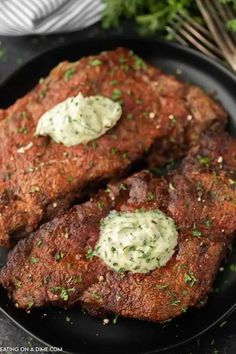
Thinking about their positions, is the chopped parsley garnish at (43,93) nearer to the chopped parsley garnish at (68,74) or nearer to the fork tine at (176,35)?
the chopped parsley garnish at (68,74)

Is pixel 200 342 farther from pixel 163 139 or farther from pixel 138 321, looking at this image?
pixel 163 139

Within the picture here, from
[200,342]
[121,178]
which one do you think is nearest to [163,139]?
[121,178]

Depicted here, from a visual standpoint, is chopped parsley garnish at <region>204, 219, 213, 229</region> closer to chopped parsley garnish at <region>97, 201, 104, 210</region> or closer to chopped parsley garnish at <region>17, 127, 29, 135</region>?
chopped parsley garnish at <region>97, 201, 104, 210</region>

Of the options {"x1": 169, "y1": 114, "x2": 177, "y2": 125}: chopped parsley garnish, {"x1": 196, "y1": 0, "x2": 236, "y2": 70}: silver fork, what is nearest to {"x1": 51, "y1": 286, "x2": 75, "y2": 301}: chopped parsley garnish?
{"x1": 169, "y1": 114, "x2": 177, "y2": 125}: chopped parsley garnish

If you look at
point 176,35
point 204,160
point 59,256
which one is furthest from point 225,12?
point 59,256

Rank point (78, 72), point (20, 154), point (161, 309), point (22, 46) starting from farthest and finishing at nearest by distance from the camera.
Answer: point (22, 46)
point (78, 72)
point (20, 154)
point (161, 309)

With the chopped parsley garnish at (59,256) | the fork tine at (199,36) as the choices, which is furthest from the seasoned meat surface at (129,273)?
the fork tine at (199,36)
